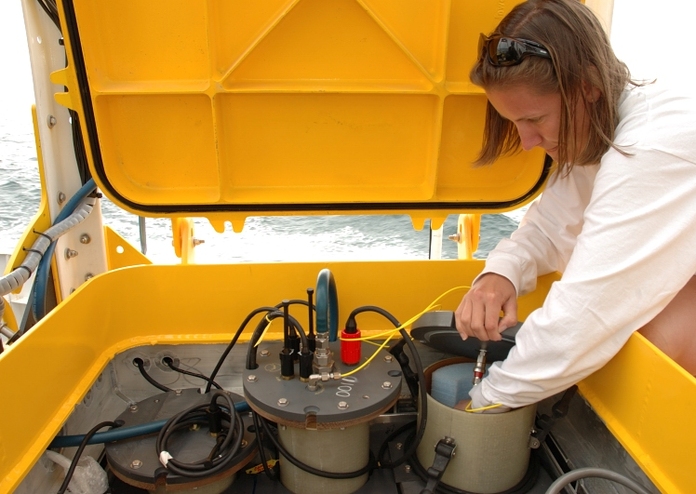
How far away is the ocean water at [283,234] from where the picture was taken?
Result: 553cm

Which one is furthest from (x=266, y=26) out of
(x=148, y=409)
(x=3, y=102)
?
(x=3, y=102)

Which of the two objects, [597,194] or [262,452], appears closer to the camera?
[597,194]

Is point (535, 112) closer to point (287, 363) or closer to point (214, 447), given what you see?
point (287, 363)

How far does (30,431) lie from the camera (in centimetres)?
88

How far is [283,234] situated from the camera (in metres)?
6.07

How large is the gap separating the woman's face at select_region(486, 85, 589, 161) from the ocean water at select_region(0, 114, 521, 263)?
440 cm

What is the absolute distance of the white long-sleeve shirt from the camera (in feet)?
2.43

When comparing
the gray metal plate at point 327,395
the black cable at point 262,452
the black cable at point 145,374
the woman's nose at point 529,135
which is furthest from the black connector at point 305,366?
the woman's nose at point 529,135

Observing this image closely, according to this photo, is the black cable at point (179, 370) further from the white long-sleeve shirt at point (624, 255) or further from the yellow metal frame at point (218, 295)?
the white long-sleeve shirt at point (624, 255)

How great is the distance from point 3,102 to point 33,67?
9.19m

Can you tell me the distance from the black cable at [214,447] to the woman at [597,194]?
0.47 metres

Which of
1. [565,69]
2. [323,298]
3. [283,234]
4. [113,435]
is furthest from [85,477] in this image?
[283,234]

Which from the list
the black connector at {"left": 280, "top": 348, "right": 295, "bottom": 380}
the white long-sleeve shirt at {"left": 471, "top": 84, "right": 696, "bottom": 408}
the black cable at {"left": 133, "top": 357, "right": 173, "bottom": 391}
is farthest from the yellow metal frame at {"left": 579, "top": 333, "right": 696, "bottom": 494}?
the black cable at {"left": 133, "top": 357, "right": 173, "bottom": 391}

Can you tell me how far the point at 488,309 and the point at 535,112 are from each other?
37 centimetres
